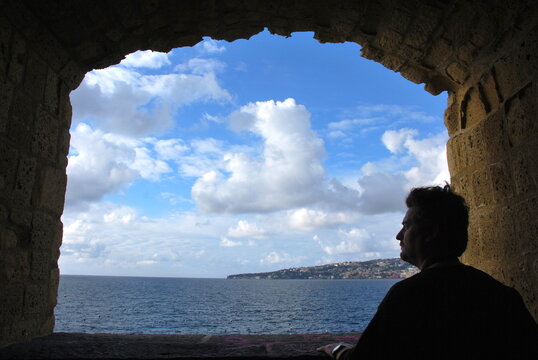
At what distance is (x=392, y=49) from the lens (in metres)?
3.13

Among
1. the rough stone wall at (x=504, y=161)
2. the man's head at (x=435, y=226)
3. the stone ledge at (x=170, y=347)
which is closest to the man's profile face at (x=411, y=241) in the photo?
the man's head at (x=435, y=226)

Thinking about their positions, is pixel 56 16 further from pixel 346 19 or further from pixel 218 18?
pixel 346 19

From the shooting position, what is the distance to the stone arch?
2.34 meters

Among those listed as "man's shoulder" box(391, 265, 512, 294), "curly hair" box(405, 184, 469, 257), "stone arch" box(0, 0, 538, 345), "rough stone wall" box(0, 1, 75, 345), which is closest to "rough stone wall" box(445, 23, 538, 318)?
"stone arch" box(0, 0, 538, 345)

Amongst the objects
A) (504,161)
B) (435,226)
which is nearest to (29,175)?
(435,226)

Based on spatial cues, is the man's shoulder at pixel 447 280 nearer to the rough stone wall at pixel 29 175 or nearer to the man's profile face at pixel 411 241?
the man's profile face at pixel 411 241

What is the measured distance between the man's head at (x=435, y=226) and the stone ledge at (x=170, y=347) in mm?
747

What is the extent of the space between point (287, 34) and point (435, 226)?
2179 mm

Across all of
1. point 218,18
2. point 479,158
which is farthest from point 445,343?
point 218,18

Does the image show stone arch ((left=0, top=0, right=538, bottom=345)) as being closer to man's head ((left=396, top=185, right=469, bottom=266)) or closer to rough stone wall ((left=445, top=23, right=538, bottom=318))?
rough stone wall ((left=445, top=23, right=538, bottom=318))

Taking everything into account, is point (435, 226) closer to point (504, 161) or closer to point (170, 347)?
point (504, 161)

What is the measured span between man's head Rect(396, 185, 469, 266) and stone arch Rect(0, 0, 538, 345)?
0.92 m

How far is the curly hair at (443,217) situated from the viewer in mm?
1653

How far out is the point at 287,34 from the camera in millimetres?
3293
